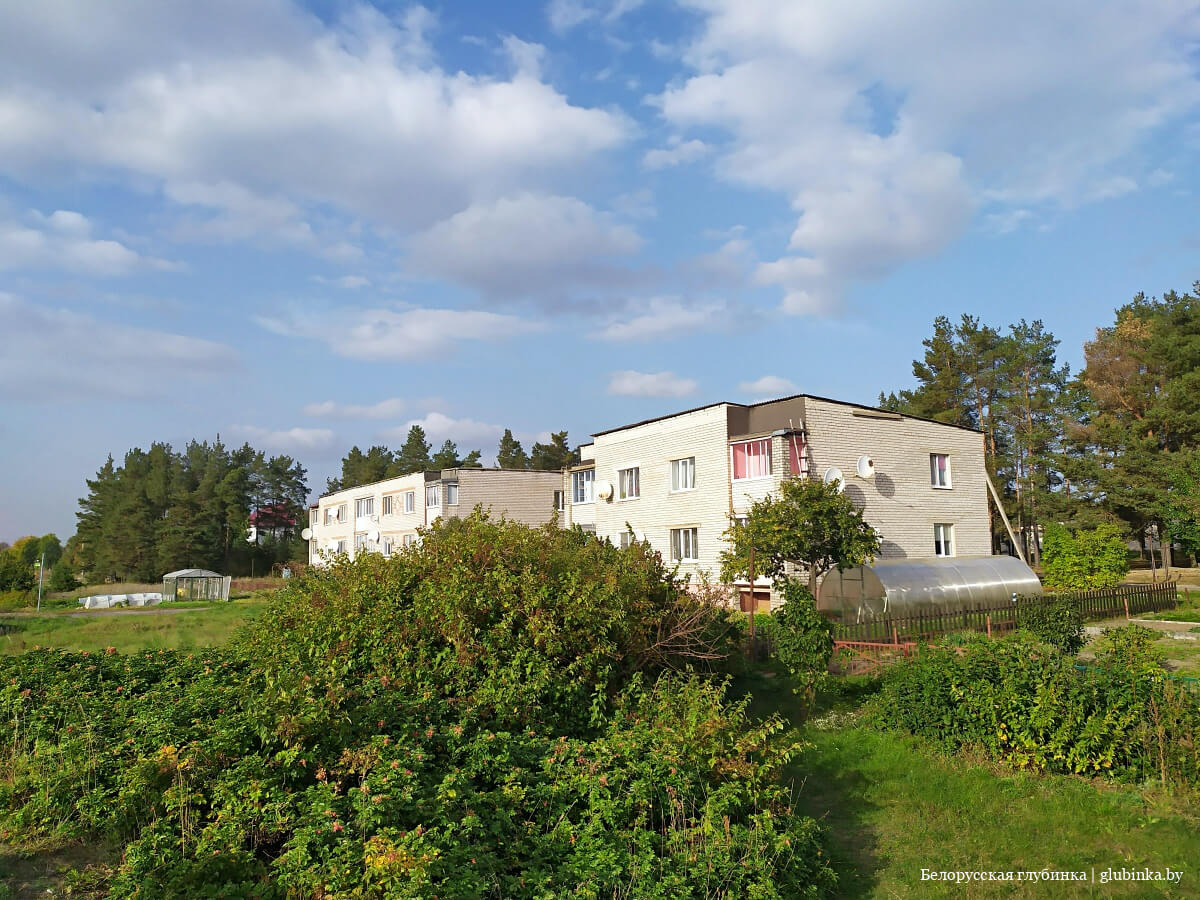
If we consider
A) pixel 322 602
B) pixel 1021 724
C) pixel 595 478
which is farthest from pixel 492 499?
pixel 1021 724

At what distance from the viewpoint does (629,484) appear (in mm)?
31969

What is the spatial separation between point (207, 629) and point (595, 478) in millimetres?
16639

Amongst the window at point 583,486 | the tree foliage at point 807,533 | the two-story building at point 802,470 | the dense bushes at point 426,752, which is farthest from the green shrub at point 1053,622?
the window at point 583,486

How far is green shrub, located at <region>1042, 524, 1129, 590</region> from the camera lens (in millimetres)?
26891

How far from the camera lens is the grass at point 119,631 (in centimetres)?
1845

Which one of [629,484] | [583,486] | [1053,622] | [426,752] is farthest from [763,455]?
[426,752]

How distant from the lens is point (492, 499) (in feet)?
141

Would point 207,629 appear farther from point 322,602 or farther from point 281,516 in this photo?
point 281,516

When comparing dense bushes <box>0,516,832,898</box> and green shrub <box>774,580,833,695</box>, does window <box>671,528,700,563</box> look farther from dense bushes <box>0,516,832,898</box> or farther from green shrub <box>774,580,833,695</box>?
dense bushes <box>0,516,832,898</box>

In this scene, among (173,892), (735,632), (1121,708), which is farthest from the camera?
(735,632)

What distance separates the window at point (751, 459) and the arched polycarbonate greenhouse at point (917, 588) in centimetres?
554

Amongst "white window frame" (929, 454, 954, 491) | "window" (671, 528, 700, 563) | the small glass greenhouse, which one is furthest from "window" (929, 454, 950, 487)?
the small glass greenhouse

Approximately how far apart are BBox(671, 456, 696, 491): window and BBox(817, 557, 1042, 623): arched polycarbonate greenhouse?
8.38m

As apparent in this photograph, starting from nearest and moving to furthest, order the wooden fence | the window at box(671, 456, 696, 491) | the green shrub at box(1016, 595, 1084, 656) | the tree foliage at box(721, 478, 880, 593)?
the green shrub at box(1016, 595, 1084, 656) < the wooden fence < the tree foliage at box(721, 478, 880, 593) < the window at box(671, 456, 696, 491)
